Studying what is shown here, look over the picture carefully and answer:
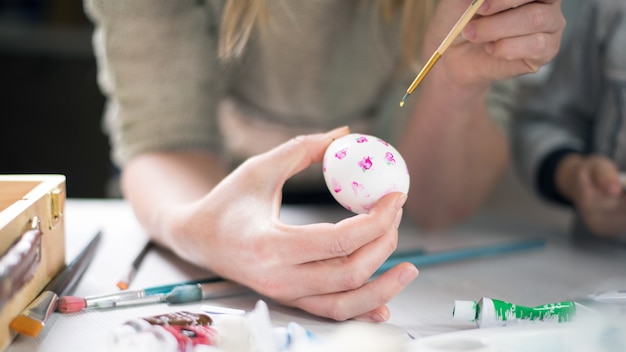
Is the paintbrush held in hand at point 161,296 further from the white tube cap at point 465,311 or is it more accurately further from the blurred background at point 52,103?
the blurred background at point 52,103

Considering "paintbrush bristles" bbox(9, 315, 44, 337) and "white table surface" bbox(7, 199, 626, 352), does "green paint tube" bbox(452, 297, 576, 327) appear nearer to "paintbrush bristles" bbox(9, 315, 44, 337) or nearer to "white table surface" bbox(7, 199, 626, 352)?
"white table surface" bbox(7, 199, 626, 352)

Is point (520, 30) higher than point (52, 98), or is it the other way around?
point (52, 98)

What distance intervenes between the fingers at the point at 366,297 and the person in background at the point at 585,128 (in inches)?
13.9

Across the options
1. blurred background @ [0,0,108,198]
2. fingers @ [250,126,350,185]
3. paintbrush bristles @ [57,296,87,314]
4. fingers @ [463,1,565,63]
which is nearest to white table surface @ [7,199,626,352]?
paintbrush bristles @ [57,296,87,314]

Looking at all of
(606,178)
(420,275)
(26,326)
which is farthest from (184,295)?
(606,178)

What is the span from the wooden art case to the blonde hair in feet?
0.76

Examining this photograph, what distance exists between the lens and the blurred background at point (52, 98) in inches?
71.6

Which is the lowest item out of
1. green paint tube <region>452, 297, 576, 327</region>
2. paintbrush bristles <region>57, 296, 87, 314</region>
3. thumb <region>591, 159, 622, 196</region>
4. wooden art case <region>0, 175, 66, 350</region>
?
green paint tube <region>452, 297, 576, 327</region>

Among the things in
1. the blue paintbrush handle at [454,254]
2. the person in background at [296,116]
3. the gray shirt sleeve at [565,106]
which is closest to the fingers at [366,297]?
the person in background at [296,116]

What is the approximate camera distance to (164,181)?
0.69 meters

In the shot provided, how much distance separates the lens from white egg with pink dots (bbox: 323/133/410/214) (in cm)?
49

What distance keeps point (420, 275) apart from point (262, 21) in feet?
1.02

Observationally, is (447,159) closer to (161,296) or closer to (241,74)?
(241,74)

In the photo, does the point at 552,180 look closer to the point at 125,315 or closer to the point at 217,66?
the point at 217,66
